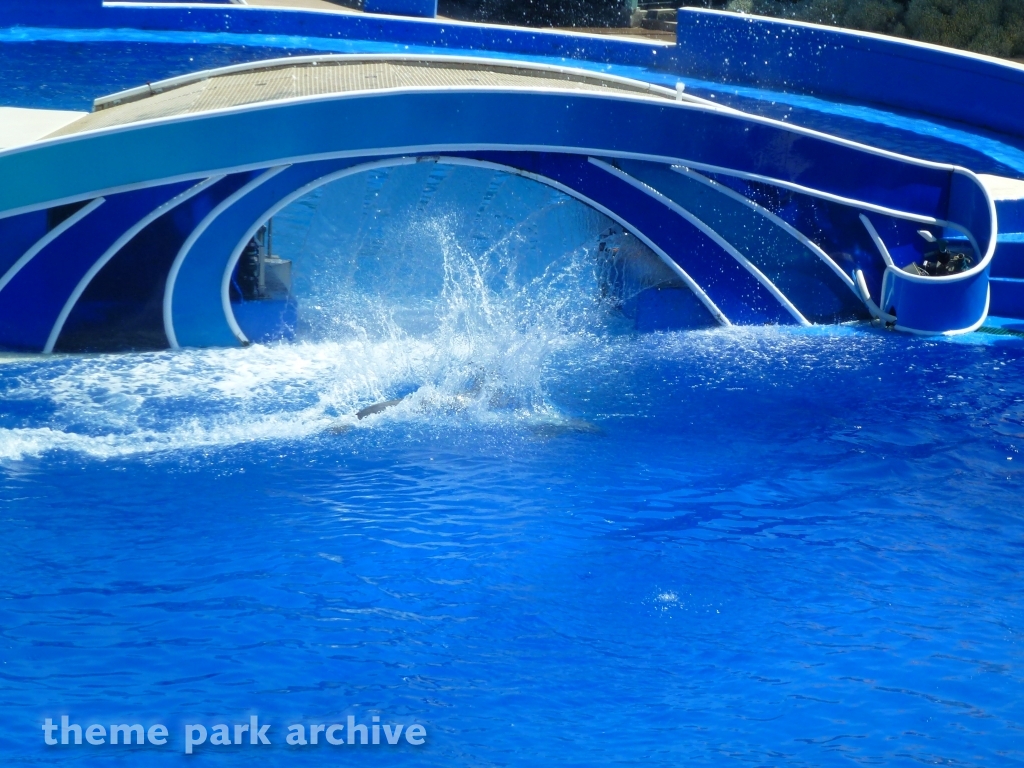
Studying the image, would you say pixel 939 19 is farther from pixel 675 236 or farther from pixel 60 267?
pixel 60 267

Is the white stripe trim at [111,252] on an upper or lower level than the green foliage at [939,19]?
lower

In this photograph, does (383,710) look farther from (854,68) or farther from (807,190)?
(854,68)

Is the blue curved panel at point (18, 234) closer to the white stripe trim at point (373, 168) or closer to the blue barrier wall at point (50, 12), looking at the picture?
the white stripe trim at point (373, 168)

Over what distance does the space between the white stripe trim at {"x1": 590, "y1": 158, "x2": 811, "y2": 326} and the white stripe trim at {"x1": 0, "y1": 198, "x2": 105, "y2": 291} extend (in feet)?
9.13

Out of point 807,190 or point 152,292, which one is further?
point 807,190

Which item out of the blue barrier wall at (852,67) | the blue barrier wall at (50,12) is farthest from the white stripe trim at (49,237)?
the blue barrier wall at (852,67)

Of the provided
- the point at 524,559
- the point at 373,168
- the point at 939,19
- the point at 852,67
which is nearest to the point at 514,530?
the point at 524,559

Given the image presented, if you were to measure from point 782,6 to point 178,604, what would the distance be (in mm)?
15369

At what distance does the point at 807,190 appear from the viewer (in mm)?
6906

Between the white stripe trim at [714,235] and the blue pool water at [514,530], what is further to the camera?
the white stripe trim at [714,235]

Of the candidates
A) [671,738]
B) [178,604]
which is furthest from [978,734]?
[178,604]

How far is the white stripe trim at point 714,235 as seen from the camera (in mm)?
6695

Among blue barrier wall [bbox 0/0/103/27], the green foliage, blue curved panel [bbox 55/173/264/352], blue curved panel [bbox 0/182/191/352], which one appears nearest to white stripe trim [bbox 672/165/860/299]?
blue curved panel [bbox 55/173/264/352]

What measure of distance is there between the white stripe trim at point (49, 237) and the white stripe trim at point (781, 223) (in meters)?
3.28
